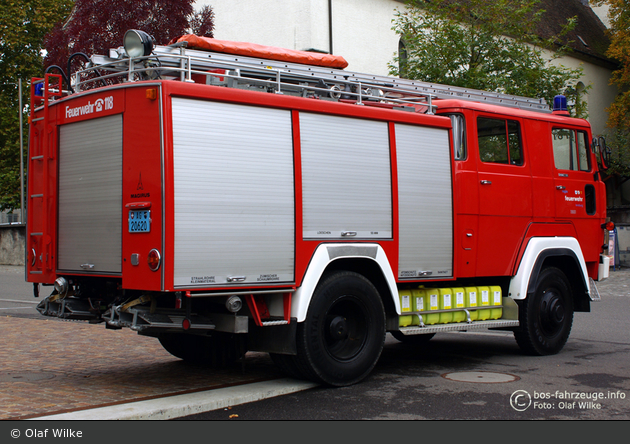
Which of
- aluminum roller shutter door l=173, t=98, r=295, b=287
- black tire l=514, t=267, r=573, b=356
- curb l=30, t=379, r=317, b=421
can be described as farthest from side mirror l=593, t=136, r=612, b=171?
curb l=30, t=379, r=317, b=421

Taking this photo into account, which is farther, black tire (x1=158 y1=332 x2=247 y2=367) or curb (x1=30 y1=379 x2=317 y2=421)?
black tire (x1=158 y1=332 x2=247 y2=367)

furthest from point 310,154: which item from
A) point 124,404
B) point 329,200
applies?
point 124,404

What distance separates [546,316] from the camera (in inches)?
349

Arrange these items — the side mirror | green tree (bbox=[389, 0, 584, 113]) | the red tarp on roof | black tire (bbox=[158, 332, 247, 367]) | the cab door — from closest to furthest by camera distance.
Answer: the red tarp on roof < black tire (bbox=[158, 332, 247, 367]) < the cab door < the side mirror < green tree (bbox=[389, 0, 584, 113])

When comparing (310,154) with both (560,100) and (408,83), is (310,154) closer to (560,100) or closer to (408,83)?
(408,83)

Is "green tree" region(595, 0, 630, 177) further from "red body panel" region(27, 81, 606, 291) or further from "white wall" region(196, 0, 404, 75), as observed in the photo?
"red body panel" region(27, 81, 606, 291)

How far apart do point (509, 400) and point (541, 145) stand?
4.02 metres

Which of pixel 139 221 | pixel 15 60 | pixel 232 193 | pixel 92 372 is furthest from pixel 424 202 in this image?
pixel 15 60

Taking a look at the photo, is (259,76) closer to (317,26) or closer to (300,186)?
(300,186)

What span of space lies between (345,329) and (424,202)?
67.8 inches

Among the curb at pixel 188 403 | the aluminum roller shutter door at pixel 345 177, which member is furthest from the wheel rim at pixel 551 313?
the curb at pixel 188 403

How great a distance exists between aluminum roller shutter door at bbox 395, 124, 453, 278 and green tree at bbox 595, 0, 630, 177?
28.2 metres

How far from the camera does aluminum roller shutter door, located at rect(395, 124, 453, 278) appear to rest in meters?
7.50

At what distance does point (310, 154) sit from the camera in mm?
6707
